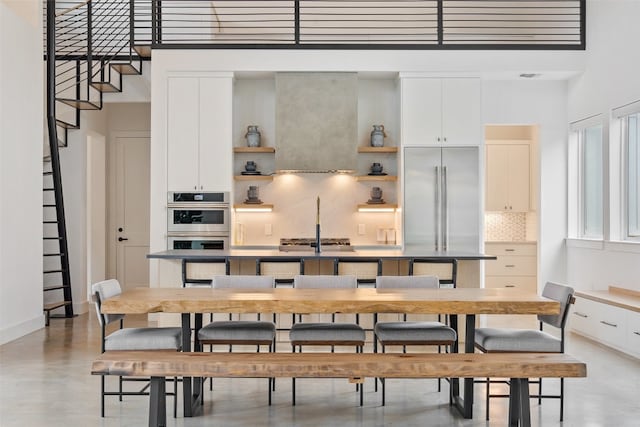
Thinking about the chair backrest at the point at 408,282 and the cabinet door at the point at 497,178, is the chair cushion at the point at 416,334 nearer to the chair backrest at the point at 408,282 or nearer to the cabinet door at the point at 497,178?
the chair backrest at the point at 408,282

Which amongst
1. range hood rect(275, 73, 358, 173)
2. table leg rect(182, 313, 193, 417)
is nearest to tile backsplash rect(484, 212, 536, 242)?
range hood rect(275, 73, 358, 173)

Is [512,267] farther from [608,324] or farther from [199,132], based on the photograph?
[199,132]

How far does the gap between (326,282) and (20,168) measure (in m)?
3.95

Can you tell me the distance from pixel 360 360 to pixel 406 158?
178 inches

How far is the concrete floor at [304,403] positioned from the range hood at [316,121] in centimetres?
327

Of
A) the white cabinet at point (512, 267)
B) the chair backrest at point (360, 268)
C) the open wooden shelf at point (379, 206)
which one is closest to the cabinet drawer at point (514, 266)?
the white cabinet at point (512, 267)

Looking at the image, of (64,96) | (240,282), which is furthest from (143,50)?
(240,282)

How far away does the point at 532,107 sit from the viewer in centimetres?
788

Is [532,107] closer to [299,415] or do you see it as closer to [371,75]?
[371,75]

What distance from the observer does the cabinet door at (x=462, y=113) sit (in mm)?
7414

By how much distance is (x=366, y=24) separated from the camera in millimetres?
9617

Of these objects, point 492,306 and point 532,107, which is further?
point 532,107

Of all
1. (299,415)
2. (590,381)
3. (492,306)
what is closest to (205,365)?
(299,415)

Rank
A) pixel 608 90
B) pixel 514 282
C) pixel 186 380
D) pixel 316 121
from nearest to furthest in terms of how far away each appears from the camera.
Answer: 1. pixel 186 380
2. pixel 608 90
3. pixel 316 121
4. pixel 514 282
